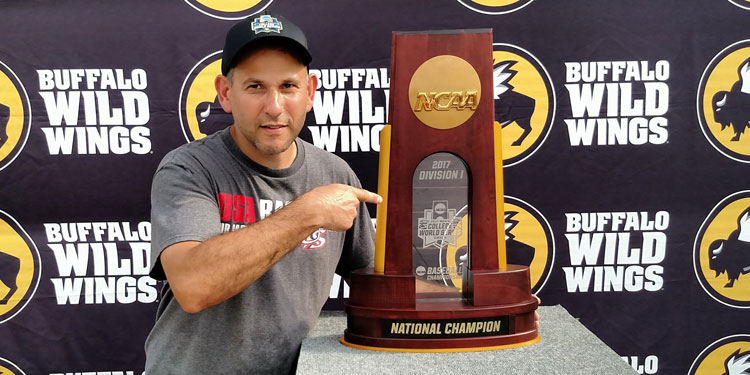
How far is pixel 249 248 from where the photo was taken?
3.39 feet

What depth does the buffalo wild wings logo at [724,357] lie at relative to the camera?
5.95 ft

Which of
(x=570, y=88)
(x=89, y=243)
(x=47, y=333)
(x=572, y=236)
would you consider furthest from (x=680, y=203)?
(x=47, y=333)

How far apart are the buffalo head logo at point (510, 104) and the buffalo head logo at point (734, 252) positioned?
674mm

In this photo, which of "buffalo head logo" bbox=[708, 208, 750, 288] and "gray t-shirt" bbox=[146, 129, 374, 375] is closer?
"gray t-shirt" bbox=[146, 129, 374, 375]

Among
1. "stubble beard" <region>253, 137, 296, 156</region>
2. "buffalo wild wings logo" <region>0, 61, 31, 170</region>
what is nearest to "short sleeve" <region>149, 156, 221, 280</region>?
"stubble beard" <region>253, 137, 296, 156</region>

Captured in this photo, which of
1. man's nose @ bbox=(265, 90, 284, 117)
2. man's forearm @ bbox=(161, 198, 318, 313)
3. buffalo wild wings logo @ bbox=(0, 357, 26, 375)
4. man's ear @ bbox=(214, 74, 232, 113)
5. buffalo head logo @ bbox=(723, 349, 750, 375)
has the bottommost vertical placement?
A: buffalo head logo @ bbox=(723, 349, 750, 375)

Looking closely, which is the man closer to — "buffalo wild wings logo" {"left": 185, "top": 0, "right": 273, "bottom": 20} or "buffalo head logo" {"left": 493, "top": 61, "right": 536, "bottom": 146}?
"buffalo wild wings logo" {"left": 185, "top": 0, "right": 273, "bottom": 20}

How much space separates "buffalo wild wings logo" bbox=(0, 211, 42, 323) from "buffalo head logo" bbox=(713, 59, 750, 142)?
2050 millimetres

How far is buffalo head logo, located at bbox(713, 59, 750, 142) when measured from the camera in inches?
69.3

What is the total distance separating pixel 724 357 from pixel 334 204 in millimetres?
1459

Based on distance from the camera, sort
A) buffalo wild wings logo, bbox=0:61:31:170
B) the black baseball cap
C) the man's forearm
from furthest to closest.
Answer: buffalo wild wings logo, bbox=0:61:31:170 < the black baseball cap < the man's forearm

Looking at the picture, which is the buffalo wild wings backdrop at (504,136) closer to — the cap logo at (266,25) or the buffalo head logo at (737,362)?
the buffalo head logo at (737,362)

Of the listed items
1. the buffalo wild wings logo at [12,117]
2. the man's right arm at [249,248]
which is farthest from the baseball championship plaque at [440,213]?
the buffalo wild wings logo at [12,117]

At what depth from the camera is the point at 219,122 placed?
69.1 inches
